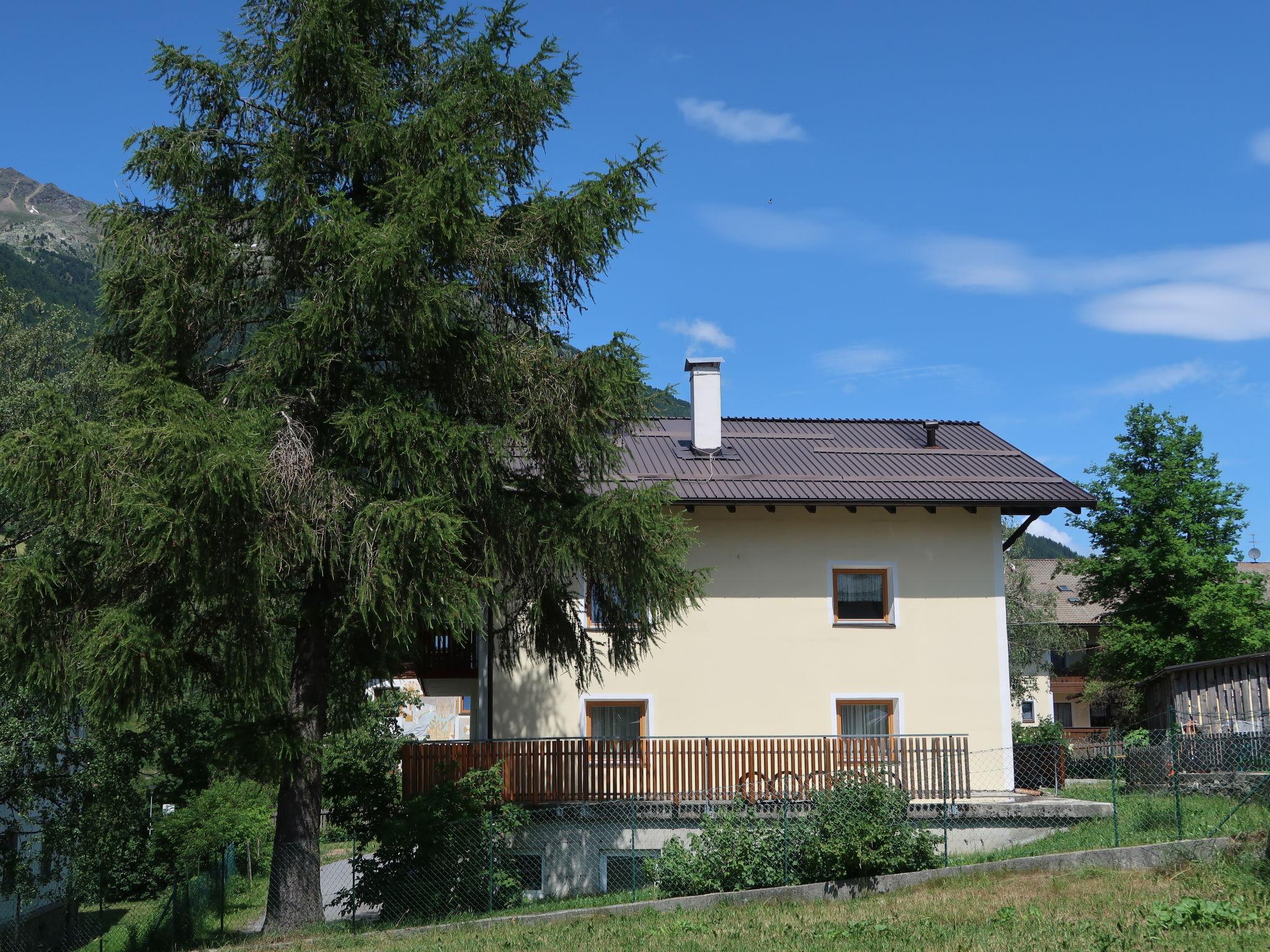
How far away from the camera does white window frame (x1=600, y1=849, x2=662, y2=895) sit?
1828 centimetres

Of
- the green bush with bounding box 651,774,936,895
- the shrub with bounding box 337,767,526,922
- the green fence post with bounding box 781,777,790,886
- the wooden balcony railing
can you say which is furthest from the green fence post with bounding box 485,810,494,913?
the green fence post with bounding box 781,777,790,886

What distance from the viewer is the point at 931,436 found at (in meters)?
24.0

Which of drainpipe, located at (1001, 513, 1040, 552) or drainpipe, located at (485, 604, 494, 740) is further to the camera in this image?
drainpipe, located at (1001, 513, 1040, 552)

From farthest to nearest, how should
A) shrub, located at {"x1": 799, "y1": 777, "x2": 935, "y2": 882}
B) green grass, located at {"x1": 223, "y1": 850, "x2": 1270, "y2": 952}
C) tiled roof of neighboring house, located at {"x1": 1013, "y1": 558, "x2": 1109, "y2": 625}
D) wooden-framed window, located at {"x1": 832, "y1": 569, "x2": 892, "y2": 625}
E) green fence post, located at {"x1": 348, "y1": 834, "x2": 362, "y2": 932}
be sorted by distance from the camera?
tiled roof of neighboring house, located at {"x1": 1013, "y1": 558, "x2": 1109, "y2": 625}, wooden-framed window, located at {"x1": 832, "y1": 569, "x2": 892, "y2": 625}, green fence post, located at {"x1": 348, "y1": 834, "x2": 362, "y2": 932}, shrub, located at {"x1": 799, "y1": 777, "x2": 935, "y2": 882}, green grass, located at {"x1": 223, "y1": 850, "x2": 1270, "y2": 952}

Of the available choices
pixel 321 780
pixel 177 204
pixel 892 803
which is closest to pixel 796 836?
pixel 892 803

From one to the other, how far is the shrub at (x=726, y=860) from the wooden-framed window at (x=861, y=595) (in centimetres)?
732

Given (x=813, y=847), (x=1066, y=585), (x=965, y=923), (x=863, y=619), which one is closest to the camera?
(x=965, y=923)

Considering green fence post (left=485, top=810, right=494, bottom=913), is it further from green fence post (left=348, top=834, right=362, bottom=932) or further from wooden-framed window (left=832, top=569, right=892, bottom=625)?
wooden-framed window (left=832, top=569, right=892, bottom=625)

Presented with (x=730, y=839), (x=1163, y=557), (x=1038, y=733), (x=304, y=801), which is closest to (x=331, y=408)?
(x=304, y=801)

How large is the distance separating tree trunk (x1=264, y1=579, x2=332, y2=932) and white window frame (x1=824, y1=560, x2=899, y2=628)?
969 cm

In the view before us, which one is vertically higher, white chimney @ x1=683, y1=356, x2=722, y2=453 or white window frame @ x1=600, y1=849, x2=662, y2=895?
white chimney @ x1=683, y1=356, x2=722, y2=453

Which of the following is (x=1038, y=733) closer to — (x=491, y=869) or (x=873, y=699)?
(x=873, y=699)

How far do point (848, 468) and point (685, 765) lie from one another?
260 inches

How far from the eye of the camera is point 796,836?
47.7ft
